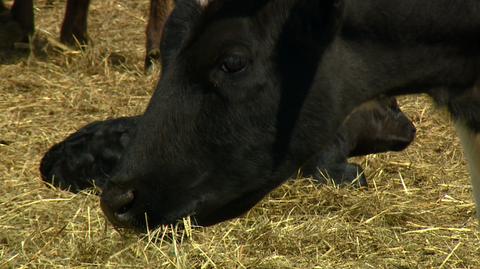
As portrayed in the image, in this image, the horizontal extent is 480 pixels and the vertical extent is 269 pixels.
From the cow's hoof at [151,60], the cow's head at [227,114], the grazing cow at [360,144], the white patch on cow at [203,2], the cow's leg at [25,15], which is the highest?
the white patch on cow at [203,2]

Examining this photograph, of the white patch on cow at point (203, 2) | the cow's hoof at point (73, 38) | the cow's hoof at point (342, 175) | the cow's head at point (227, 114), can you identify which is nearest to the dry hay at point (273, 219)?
the cow's hoof at point (342, 175)

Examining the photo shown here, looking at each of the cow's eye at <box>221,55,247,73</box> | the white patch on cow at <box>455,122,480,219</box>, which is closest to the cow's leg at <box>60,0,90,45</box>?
the white patch on cow at <box>455,122,480,219</box>

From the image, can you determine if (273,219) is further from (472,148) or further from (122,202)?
(122,202)

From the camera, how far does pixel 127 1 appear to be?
34.2ft

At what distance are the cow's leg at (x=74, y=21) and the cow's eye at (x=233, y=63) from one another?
18.7 feet

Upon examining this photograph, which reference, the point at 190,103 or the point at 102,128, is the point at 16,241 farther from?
the point at 190,103

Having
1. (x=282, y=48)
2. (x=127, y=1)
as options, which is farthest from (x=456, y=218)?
(x=127, y=1)

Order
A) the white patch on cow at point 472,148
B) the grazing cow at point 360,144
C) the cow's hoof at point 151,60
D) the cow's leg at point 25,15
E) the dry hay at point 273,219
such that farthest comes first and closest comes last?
the cow's leg at point 25,15
the cow's hoof at point 151,60
the grazing cow at point 360,144
the dry hay at point 273,219
the white patch on cow at point 472,148

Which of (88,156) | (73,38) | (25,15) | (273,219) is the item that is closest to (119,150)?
(88,156)

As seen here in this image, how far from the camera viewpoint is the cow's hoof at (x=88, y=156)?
5.68 metres

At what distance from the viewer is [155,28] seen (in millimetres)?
8031

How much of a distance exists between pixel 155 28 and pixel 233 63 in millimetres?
4805

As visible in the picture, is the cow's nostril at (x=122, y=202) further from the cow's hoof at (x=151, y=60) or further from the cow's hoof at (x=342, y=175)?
the cow's hoof at (x=151, y=60)

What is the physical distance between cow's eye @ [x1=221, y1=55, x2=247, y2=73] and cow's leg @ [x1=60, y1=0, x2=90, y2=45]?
18.7 feet
